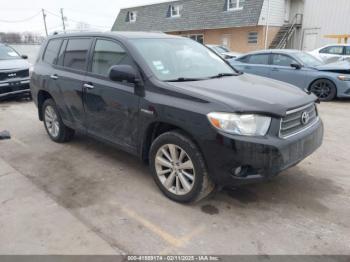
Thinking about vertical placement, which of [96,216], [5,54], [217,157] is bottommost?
[96,216]

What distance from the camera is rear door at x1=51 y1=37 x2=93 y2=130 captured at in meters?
4.36

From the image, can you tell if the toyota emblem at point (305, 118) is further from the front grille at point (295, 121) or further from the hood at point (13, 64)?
the hood at point (13, 64)

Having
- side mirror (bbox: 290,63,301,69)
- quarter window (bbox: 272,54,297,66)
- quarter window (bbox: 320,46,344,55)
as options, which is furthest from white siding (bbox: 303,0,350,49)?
side mirror (bbox: 290,63,301,69)

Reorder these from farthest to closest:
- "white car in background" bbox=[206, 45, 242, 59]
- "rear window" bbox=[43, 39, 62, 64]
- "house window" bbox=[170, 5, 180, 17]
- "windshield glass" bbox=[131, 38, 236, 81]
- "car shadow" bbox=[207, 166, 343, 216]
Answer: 1. "house window" bbox=[170, 5, 180, 17]
2. "white car in background" bbox=[206, 45, 242, 59]
3. "rear window" bbox=[43, 39, 62, 64]
4. "windshield glass" bbox=[131, 38, 236, 81]
5. "car shadow" bbox=[207, 166, 343, 216]

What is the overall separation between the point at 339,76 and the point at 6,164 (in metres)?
8.05

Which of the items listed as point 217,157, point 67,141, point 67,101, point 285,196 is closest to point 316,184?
point 285,196

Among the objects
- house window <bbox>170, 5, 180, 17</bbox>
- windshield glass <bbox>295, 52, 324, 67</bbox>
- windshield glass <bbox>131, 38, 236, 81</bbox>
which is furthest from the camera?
house window <bbox>170, 5, 180, 17</bbox>

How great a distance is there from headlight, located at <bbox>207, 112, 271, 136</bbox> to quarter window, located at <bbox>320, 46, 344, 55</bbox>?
1261 cm

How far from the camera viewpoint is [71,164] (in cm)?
449

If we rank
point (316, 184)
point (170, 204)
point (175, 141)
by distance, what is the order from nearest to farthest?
point (175, 141), point (170, 204), point (316, 184)

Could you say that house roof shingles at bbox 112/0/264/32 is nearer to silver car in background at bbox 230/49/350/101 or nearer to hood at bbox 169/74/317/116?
silver car in background at bbox 230/49/350/101

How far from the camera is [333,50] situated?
13508mm

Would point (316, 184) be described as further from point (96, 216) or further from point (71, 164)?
point (71, 164)

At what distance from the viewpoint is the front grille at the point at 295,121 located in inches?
116
